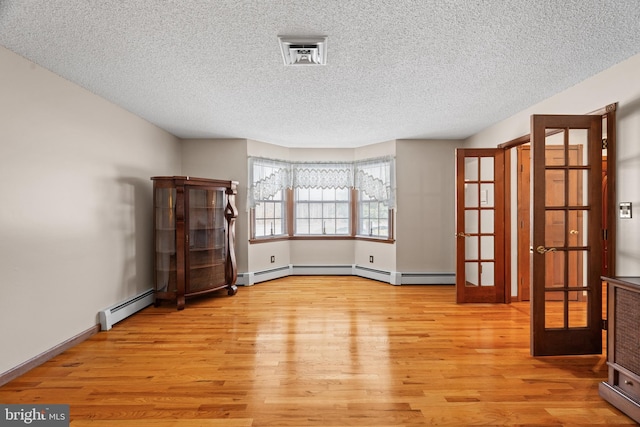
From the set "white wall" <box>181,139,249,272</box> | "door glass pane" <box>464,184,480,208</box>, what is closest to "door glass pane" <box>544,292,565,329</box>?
"door glass pane" <box>464,184,480,208</box>

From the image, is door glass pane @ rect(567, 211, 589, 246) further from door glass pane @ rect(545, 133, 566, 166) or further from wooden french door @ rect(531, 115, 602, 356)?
wooden french door @ rect(531, 115, 602, 356)

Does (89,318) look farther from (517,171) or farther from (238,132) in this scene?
(517,171)

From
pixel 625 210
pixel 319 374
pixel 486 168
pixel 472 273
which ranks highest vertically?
pixel 486 168

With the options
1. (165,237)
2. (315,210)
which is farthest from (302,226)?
(165,237)

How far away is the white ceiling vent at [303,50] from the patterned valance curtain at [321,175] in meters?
3.52

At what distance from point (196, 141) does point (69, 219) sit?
2.67 m

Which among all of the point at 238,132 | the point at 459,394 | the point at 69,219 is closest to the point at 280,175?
the point at 238,132

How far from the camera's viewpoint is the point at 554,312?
3.76 m

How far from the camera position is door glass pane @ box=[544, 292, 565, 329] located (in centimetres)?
325

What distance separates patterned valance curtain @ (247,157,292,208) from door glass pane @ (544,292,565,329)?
Result: 4.20 meters

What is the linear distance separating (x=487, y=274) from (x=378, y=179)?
89.3 inches

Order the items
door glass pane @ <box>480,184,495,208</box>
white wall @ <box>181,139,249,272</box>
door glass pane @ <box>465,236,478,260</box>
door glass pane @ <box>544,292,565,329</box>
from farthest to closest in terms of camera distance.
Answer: white wall @ <box>181,139,249,272</box> → door glass pane @ <box>465,236,478,260</box> → door glass pane @ <box>480,184,495,208</box> → door glass pane @ <box>544,292,565,329</box>

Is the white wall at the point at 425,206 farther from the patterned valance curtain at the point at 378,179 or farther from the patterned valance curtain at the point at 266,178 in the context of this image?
the patterned valance curtain at the point at 266,178

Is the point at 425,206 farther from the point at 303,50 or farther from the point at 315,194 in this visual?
the point at 303,50
